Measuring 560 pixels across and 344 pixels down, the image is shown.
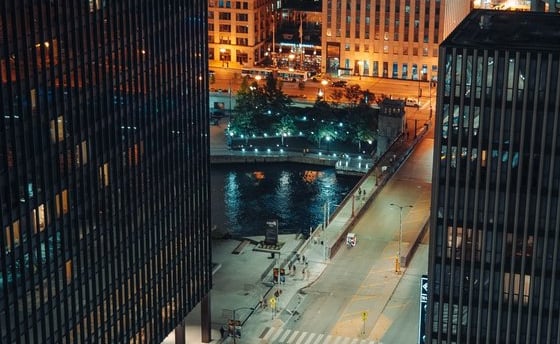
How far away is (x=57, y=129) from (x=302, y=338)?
60.3 metres

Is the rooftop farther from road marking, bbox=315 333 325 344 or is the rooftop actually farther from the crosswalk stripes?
road marking, bbox=315 333 325 344

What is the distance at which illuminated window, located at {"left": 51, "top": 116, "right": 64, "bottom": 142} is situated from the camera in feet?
379

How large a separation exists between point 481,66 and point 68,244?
4320cm

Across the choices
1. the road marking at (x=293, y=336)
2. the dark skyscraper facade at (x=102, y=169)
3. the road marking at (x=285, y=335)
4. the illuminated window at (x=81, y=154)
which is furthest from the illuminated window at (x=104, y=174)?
the road marking at (x=293, y=336)

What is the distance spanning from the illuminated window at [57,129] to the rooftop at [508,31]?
36.4 meters

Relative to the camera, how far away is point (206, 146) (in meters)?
156

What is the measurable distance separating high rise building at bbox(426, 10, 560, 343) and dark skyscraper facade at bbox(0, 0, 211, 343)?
34.4m

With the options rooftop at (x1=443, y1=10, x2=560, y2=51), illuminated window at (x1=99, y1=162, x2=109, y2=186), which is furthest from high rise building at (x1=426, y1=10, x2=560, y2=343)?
illuminated window at (x1=99, y1=162, x2=109, y2=186)

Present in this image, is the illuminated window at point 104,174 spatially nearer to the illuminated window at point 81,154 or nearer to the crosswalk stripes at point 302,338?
the illuminated window at point 81,154

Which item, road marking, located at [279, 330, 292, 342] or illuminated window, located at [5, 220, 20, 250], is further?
road marking, located at [279, 330, 292, 342]

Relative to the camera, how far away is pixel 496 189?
114 metres

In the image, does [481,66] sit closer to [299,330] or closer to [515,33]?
[515,33]

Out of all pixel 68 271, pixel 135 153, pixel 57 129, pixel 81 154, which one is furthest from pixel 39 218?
pixel 135 153

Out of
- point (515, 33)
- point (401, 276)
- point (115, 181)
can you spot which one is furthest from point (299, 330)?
point (515, 33)
